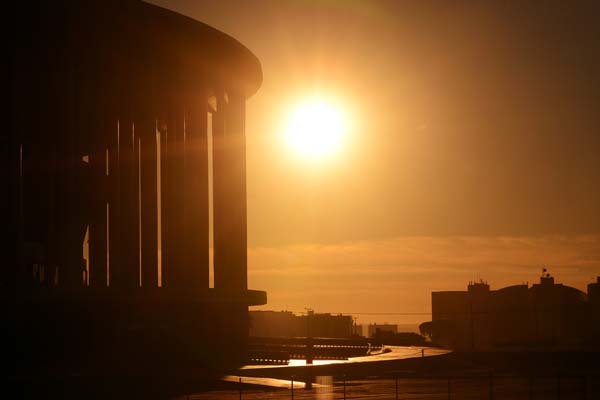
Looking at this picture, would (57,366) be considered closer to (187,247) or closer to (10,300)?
(10,300)

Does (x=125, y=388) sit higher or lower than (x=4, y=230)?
lower

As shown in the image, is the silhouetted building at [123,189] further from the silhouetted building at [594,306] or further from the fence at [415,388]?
the silhouetted building at [594,306]

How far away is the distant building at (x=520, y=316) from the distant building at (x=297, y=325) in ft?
31.4

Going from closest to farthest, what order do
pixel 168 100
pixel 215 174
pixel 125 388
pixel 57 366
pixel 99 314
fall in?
pixel 125 388, pixel 57 366, pixel 99 314, pixel 168 100, pixel 215 174

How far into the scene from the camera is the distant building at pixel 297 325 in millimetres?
88444

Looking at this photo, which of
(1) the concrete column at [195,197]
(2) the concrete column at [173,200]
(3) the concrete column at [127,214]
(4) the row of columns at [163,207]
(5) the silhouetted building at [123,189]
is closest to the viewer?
(5) the silhouetted building at [123,189]

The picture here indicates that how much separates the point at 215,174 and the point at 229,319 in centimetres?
789

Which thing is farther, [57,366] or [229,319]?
[229,319]

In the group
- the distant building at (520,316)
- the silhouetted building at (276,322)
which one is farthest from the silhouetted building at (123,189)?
the silhouetted building at (276,322)

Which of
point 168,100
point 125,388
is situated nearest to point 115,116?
point 168,100

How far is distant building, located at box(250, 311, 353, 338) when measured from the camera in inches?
Result: 3482

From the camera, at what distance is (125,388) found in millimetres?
27781

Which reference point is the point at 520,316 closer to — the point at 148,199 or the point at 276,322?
the point at 276,322

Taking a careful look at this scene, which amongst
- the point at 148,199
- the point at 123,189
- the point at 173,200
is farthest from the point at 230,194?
the point at 123,189
